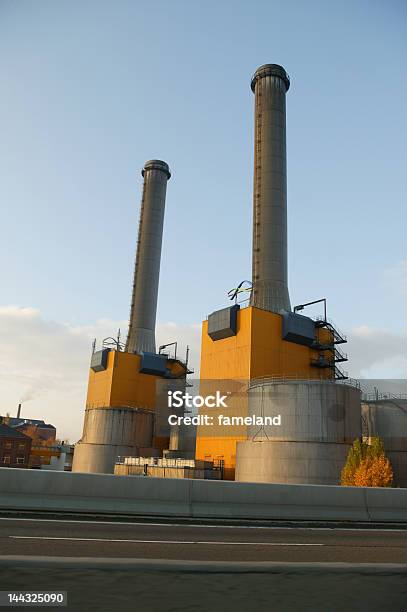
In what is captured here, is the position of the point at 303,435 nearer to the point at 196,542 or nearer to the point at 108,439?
the point at 196,542

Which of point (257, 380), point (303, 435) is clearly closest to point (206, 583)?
point (303, 435)

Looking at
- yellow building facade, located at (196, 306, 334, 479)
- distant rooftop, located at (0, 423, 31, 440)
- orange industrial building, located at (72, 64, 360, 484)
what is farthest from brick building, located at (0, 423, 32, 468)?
yellow building facade, located at (196, 306, 334, 479)

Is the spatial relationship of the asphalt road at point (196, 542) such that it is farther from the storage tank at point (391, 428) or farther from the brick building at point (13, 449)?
the brick building at point (13, 449)

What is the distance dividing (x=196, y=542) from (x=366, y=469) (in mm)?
26332

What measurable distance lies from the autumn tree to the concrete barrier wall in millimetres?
15796

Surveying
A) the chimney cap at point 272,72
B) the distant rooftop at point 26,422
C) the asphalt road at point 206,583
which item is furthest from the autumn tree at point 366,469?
the distant rooftop at point 26,422

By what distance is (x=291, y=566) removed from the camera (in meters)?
1.74

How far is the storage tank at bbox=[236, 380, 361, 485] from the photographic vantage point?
35219 mm

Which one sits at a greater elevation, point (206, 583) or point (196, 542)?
point (206, 583)

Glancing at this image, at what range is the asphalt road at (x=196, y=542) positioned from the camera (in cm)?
825

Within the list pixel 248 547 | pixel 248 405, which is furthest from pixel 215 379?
pixel 248 547

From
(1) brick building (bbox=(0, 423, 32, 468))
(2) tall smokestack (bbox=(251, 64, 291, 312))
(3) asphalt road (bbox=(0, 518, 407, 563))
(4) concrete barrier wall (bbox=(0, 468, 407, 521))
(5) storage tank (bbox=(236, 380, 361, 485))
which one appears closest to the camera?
(3) asphalt road (bbox=(0, 518, 407, 563))

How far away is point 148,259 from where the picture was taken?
77.4 meters

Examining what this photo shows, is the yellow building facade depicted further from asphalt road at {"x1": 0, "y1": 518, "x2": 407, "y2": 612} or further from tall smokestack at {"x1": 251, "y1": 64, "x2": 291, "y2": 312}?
asphalt road at {"x1": 0, "y1": 518, "x2": 407, "y2": 612}
